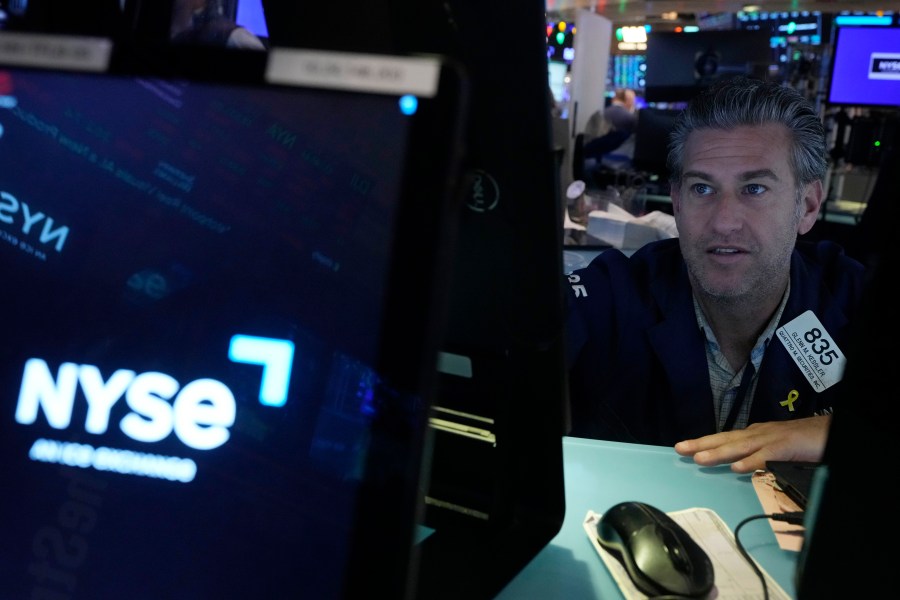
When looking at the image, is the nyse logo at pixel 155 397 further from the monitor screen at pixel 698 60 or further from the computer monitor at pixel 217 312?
the monitor screen at pixel 698 60

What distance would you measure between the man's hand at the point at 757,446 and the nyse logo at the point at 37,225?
2.39ft

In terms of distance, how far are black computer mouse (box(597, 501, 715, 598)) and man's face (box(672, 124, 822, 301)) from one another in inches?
29.3

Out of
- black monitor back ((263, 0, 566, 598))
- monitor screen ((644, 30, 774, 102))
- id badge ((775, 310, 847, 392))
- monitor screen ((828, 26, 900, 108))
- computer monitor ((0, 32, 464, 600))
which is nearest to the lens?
computer monitor ((0, 32, 464, 600))

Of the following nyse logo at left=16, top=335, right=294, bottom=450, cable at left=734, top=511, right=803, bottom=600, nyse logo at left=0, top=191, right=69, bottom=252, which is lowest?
cable at left=734, top=511, right=803, bottom=600

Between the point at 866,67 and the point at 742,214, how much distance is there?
3.51 metres

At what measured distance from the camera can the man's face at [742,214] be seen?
1301 millimetres

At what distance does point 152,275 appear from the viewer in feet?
1.31

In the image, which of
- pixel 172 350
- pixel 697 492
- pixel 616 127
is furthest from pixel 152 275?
pixel 616 127

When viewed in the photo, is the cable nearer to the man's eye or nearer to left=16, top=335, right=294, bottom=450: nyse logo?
left=16, top=335, right=294, bottom=450: nyse logo

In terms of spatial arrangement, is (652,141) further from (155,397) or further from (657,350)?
(155,397)

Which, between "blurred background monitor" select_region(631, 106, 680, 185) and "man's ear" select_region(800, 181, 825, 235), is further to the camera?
"blurred background monitor" select_region(631, 106, 680, 185)

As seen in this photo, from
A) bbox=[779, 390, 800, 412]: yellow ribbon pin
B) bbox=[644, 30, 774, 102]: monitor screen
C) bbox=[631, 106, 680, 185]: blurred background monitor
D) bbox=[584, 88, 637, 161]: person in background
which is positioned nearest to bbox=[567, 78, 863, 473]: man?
bbox=[779, 390, 800, 412]: yellow ribbon pin

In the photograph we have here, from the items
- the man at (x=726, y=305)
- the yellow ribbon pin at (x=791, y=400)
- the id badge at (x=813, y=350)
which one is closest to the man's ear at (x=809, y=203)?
the man at (x=726, y=305)

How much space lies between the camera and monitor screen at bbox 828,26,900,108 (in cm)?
402
